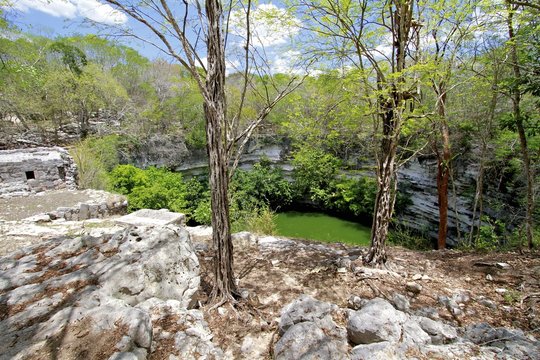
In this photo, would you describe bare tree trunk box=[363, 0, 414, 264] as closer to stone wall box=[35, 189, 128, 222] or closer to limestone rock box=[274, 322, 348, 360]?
limestone rock box=[274, 322, 348, 360]

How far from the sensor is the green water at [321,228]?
976cm

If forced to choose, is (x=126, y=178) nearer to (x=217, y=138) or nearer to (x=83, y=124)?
(x=83, y=124)

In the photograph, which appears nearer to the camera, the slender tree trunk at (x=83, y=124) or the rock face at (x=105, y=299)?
the rock face at (x=105, y=299)

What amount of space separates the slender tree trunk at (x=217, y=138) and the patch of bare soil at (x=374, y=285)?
35 cm

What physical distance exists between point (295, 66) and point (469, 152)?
7.02m

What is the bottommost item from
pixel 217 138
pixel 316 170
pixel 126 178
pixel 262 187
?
pixel 262 187

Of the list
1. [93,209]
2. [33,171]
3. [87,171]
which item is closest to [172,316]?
[93,209]

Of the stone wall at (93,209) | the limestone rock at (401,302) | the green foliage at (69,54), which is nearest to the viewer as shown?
the limestone rock at (401,302)

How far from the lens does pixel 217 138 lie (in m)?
1.79

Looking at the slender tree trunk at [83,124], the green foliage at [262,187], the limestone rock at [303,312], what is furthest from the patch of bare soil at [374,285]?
the slender tree trunk at [83,124]

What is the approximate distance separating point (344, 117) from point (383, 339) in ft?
7.59

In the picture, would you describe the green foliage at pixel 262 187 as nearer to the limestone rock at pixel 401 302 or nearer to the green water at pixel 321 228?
the green water at pixel 321 228

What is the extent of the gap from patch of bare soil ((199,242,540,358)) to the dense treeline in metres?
0.74

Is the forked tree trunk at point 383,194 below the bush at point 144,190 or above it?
above
